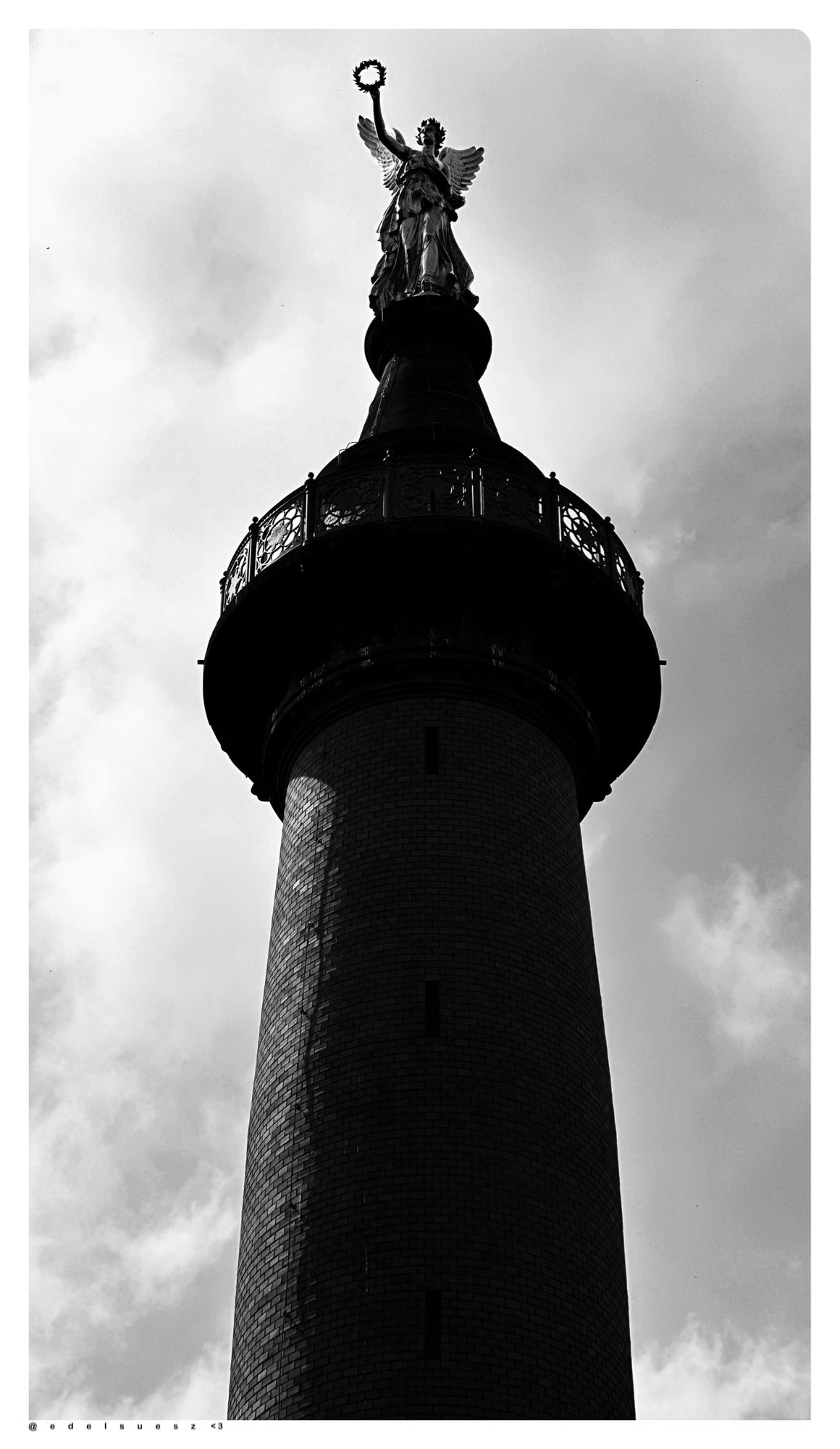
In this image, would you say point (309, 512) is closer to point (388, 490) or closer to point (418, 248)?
point (388, 490)

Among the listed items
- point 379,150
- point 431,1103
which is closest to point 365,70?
point 379,150

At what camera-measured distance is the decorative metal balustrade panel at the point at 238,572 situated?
29222mm

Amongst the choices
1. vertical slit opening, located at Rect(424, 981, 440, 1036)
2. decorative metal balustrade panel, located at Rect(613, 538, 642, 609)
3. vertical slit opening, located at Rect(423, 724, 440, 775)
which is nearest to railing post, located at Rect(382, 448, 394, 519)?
vertical slit opening, located at Rect(423, 724, 440, 775)

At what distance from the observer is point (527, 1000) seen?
24547 millimetres

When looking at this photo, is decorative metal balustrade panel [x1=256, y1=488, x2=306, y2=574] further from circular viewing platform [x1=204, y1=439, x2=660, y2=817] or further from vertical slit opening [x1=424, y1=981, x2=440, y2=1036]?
vertical slit opening [x1=424, y1=981, x2=440, y2=1036]

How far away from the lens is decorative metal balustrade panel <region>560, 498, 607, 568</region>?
28344 millimetres

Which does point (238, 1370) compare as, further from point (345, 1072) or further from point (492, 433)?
point (492, 433)

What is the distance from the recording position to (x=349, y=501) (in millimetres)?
28312

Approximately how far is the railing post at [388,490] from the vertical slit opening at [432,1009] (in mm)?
7144

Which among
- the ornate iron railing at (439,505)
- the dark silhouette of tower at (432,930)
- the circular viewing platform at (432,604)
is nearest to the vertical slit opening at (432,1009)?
the dark silhouette of tower at (432,930)

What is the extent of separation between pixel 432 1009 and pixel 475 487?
320 inches

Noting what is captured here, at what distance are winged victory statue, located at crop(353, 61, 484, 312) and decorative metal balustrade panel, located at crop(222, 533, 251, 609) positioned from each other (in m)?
7.39

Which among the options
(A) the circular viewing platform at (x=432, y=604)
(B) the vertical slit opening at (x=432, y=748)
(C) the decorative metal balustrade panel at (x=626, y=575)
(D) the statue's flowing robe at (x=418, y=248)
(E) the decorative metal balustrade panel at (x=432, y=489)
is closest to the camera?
(B) the vertical slit opening at (x=432, y=748)

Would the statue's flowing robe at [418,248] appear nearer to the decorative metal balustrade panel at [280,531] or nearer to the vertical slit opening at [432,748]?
the decorative metal balustrade panel at [280,531]
